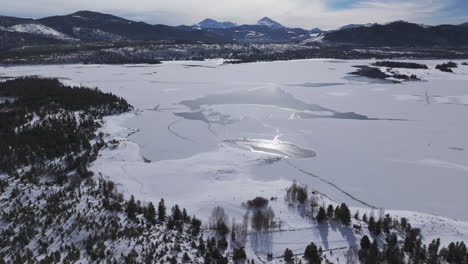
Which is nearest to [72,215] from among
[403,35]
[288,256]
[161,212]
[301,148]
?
[161,212]

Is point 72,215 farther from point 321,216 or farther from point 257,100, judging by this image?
point 257,100

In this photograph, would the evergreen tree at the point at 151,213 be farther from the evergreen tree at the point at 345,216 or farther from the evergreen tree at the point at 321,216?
the evergreen tree at the point at 345,216

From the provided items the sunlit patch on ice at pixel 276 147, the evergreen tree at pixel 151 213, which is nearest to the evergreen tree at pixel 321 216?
the evergreen tree at pixel 151 213

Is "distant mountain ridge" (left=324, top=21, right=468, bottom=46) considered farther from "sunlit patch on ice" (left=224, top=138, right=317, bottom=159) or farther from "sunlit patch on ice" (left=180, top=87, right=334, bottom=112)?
"sunlit patch on ice" (left=224, top=138, right=317, bottom=159)

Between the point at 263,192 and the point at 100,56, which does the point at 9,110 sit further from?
the point at 100,56

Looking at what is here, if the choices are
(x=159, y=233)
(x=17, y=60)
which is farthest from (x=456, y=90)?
(x=17, y=60)

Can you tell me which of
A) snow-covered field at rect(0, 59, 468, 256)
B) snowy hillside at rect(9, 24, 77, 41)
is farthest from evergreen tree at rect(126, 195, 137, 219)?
snowy hillside at rect(9, 24, 77, 41)
